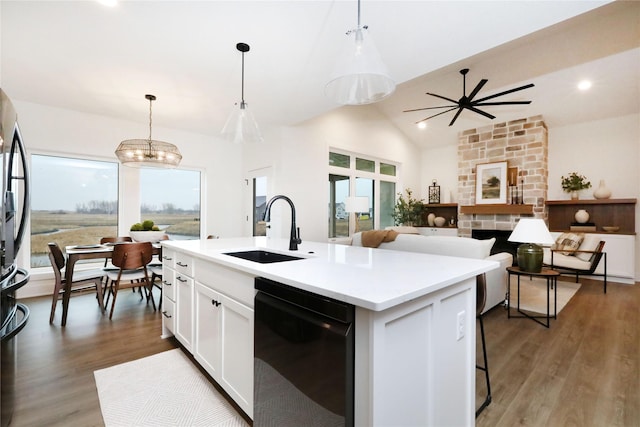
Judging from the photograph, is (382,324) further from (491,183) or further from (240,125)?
(491,183)

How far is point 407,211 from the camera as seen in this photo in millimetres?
7242

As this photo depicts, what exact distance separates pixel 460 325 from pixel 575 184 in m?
6.12

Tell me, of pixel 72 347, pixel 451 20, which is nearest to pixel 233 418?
pixel 72 347

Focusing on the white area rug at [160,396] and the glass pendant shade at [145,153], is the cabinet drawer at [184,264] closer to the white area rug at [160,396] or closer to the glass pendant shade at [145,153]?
the white area rug at [160,396]

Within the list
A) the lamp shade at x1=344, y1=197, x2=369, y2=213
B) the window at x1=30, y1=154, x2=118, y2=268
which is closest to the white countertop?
the lamp shade at x1=344, y1=197, x2=369, y2=213

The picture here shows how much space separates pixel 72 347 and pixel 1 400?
126 cm

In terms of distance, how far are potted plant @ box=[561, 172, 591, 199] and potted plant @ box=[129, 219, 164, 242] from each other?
7.35 metres

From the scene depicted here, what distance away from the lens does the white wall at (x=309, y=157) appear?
4.88 metres

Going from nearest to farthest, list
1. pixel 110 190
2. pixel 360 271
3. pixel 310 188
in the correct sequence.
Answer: pixel 360 271, pixel 110 190, pixel 310 188

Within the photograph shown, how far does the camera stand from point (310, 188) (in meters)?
5.18

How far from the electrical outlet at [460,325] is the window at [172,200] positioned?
4.75m

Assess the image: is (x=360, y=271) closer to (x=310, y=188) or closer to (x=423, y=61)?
(x=423, y=61)

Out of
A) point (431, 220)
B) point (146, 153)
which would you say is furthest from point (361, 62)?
point (431, 220)

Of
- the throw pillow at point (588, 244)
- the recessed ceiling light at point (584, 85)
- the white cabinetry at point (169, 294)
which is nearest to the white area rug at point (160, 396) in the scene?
the white cabinetry at point (169, 294)
